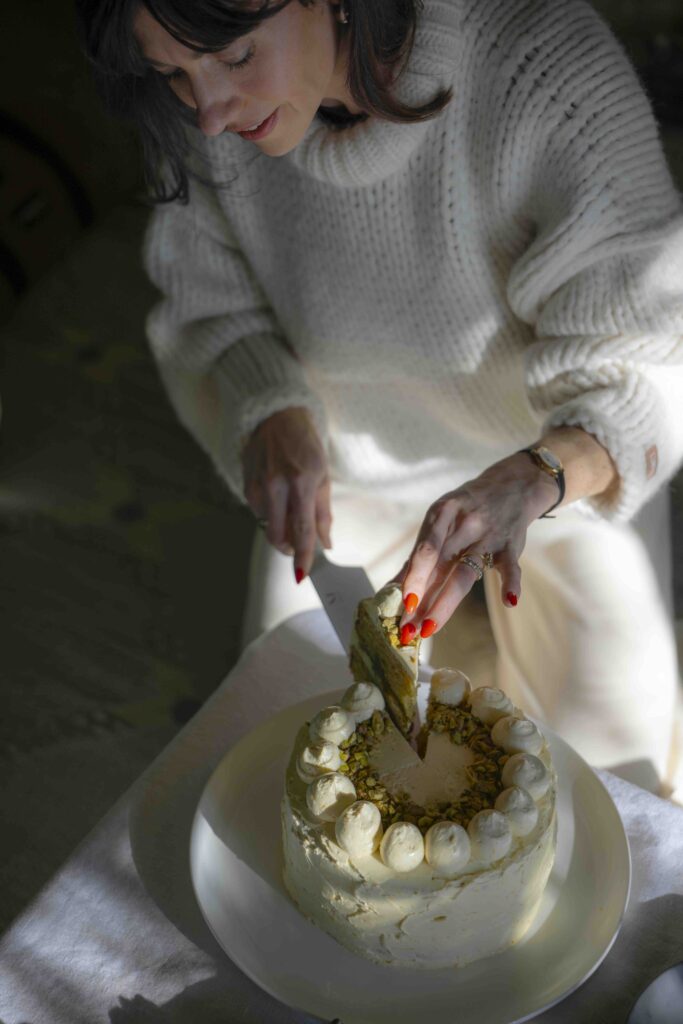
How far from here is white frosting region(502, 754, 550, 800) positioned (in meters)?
0.79

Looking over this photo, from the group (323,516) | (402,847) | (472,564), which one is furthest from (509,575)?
(323,516)

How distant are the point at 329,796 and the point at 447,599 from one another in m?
0.17

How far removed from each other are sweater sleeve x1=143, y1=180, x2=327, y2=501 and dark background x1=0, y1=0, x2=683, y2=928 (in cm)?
24

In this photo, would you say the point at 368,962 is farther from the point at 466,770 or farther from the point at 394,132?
the point at 394,132

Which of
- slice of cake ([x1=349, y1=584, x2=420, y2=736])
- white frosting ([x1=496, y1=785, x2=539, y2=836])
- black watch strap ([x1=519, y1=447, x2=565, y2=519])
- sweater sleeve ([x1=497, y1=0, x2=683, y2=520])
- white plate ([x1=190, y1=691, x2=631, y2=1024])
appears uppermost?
sweater sleeve ([x1=497, y1=0, x2=683, y2=520])

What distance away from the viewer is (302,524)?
1.13 meters

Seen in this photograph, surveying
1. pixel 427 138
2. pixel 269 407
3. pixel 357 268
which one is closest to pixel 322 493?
pixel 269 407

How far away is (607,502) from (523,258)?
0.25 metres

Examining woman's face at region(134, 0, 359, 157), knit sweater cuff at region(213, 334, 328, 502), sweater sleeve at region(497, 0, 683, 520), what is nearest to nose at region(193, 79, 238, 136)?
woman's face at region(134, 0, 359, 157)

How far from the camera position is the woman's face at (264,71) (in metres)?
0.87

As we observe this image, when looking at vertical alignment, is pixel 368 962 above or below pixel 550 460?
below

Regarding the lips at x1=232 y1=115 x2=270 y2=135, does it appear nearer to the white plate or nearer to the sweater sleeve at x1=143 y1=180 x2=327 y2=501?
the sweater sleeve at x1=143 y1=180 x2=327 y2=501

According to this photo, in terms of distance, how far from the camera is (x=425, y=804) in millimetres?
798

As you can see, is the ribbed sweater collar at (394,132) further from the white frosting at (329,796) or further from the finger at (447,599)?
the white frosting at (329,796)
